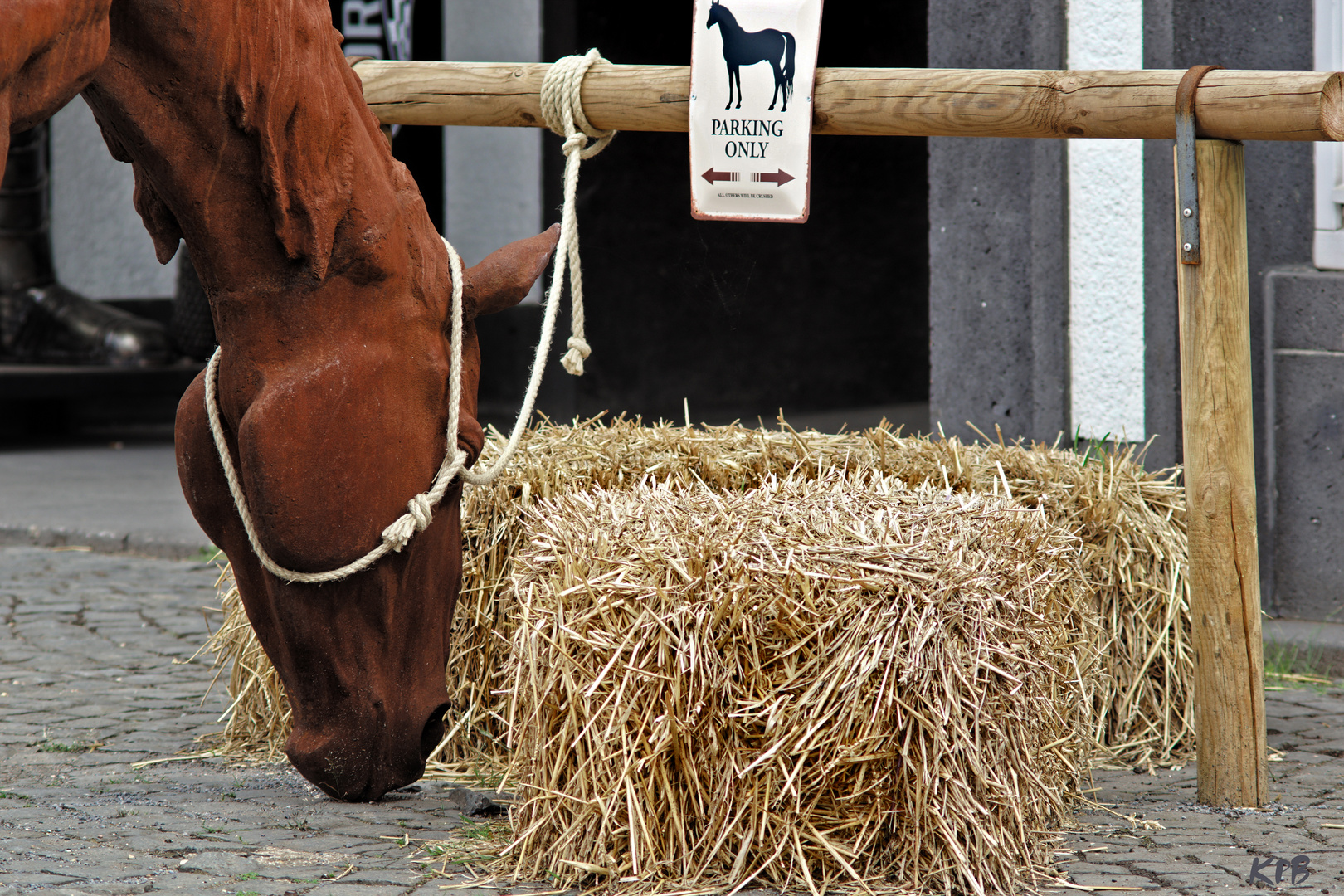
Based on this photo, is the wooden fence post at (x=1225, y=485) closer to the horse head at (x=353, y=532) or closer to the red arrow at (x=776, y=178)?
the red arrow at (x=776, y=178)

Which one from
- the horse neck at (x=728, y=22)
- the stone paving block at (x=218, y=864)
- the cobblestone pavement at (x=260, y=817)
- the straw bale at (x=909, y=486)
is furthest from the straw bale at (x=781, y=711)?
the horse neck at (x=728, y=22)

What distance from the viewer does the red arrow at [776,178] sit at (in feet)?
10.7

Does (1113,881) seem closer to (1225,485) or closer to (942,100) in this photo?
(1225,485)

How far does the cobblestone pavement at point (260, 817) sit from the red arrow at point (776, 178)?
4.73ft

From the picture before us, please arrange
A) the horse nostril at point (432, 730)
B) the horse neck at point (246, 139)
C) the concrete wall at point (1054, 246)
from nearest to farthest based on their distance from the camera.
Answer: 1. the horse neck at point (246, 139)
2. the horse nostril at point (432, 730)
3. the concrete wall at point (1054, 246)

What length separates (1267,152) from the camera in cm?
476

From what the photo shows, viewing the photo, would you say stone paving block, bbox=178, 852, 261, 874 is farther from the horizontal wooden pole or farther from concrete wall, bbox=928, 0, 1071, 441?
concrete wall, bbox=928, 0, 1071, 441

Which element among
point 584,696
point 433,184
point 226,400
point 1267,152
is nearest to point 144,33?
point 226,400

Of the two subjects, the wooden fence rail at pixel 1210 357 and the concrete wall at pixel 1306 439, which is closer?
the wooden fence rail at pixel 1210 357

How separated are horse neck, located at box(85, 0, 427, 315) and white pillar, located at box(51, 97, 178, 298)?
332 inches

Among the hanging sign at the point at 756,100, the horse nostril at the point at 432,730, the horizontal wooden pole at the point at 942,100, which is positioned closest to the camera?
the horse nostril at the point at 432,730

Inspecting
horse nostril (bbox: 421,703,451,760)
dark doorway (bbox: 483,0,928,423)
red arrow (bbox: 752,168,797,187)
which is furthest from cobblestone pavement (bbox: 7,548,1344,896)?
dark doorway (bbox: 483,0,928,423)
